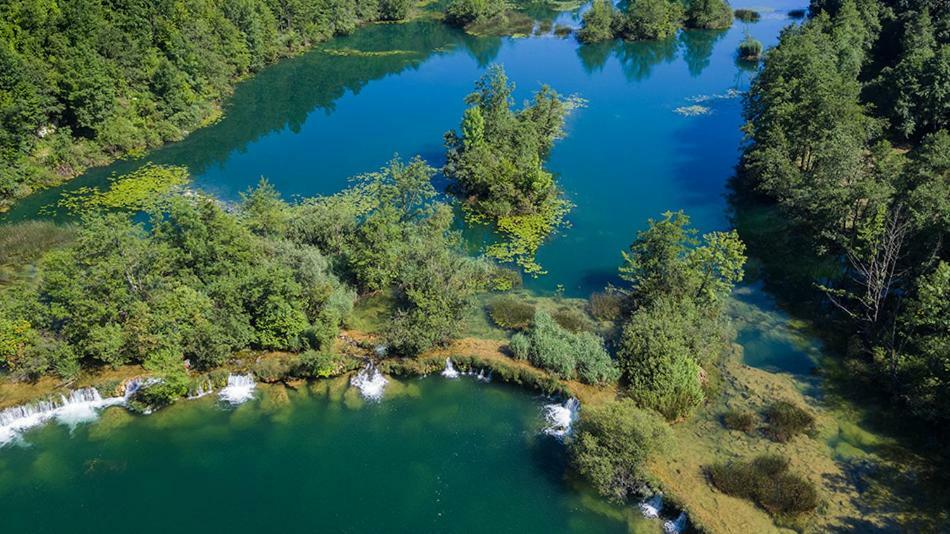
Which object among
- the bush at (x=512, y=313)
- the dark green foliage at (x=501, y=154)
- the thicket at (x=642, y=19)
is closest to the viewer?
the bush at (x=512, y=313)

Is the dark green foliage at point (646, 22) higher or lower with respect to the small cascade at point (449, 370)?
higher

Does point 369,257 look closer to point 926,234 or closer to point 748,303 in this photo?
point 748,303

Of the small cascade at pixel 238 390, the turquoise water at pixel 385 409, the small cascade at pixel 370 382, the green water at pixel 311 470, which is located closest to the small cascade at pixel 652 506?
the green water at pixel 311 470

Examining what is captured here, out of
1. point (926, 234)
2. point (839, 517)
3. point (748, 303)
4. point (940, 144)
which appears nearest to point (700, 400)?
point (839, 517)

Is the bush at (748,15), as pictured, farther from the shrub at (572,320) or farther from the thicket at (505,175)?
the shrub at (572,320)

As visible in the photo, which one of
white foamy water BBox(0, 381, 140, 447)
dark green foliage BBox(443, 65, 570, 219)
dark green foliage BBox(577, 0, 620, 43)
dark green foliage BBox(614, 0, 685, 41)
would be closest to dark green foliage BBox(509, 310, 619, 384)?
dark green foliage BBox(443, 65, 570, 219)

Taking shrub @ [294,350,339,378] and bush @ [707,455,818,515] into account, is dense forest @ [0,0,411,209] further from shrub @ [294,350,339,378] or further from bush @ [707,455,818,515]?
bush @ [707,455,818,515]

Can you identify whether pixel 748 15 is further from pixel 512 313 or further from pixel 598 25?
pixel 512 313
